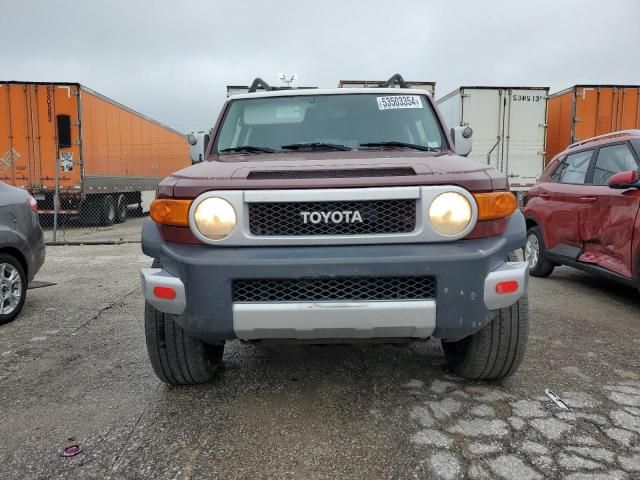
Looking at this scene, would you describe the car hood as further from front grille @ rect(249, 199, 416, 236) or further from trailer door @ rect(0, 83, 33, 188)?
trailer door @ rect(0, 83, 33, 188)

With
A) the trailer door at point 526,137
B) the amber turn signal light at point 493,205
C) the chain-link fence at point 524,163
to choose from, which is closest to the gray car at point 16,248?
the amber turn signal light at point 493,205

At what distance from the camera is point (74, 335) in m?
4.25

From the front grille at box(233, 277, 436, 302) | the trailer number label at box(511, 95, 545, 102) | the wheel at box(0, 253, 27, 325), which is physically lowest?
the wheel at box(0, 253, 27, 325)

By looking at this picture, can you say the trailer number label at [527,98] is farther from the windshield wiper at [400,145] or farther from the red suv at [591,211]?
the windshield wiper at [400,145]

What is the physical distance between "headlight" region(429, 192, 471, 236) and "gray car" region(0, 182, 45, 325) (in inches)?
155

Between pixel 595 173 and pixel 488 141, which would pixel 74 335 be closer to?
pixel 595 173

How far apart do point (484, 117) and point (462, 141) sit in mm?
9898

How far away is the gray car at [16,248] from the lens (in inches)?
181

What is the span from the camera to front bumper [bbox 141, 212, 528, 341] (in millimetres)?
2344

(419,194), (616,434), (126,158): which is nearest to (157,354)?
(419,194)

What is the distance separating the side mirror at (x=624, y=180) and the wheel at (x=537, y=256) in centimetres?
160

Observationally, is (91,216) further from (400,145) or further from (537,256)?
(400,145)

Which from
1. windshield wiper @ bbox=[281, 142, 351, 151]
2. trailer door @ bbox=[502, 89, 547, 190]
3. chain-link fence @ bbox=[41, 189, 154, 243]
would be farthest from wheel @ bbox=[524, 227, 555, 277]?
chain-link fence @ bbox=[41, 189, 154, 243]

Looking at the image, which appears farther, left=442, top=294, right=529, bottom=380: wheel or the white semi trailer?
the white semi trailer
